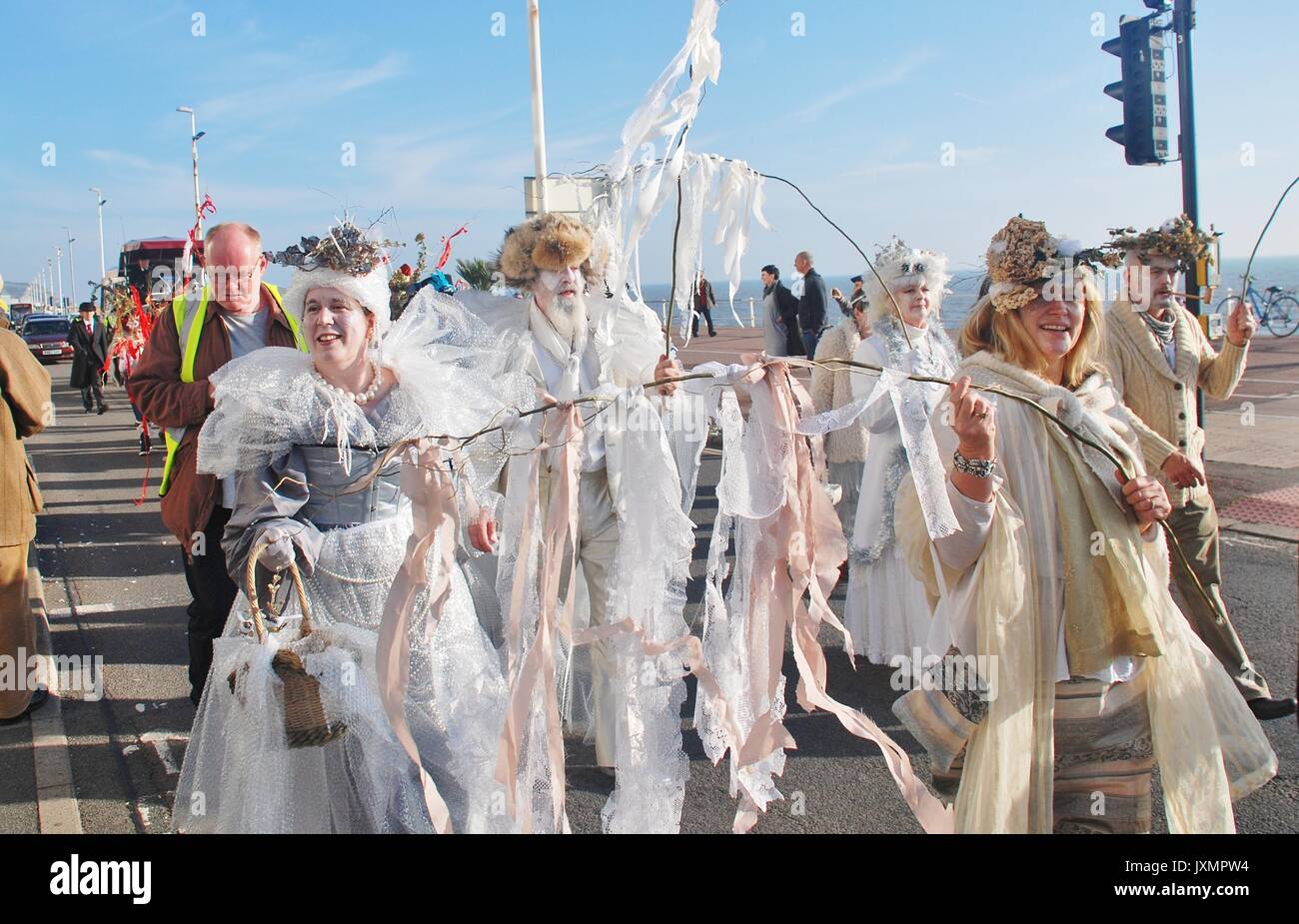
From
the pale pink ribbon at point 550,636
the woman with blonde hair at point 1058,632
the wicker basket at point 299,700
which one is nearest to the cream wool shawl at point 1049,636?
the woman with blonde hair at point 1058,632

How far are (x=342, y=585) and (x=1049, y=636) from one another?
74.4 inches

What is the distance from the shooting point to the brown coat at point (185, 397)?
394cm

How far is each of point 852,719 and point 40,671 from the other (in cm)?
405

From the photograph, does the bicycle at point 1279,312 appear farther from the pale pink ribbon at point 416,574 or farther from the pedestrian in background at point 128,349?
the pale pink ribbon at point 416,574

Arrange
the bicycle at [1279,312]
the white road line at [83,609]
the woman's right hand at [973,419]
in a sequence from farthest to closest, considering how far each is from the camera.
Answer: the bicycle at [1279,312] → the white road line at [83,609] → the woman's right hand at [973,419]

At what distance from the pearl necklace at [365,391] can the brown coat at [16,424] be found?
213 cm

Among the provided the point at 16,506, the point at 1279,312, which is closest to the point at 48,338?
the point at 16,506

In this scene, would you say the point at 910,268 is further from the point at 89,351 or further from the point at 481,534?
the point at 89,351

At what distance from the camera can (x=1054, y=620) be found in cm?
242

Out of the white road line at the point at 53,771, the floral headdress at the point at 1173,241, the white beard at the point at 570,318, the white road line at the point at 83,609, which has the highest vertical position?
the floral headdress at the point at 1173,241

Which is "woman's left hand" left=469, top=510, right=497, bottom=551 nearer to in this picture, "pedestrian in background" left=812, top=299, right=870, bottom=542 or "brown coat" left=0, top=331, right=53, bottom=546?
"brown coat" left=0, top=331, right=53, bottom=546

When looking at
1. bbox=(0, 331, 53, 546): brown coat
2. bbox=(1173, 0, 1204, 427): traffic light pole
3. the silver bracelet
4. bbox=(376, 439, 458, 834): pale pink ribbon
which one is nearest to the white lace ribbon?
the silver bracelet

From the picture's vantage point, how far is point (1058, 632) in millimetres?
2430
